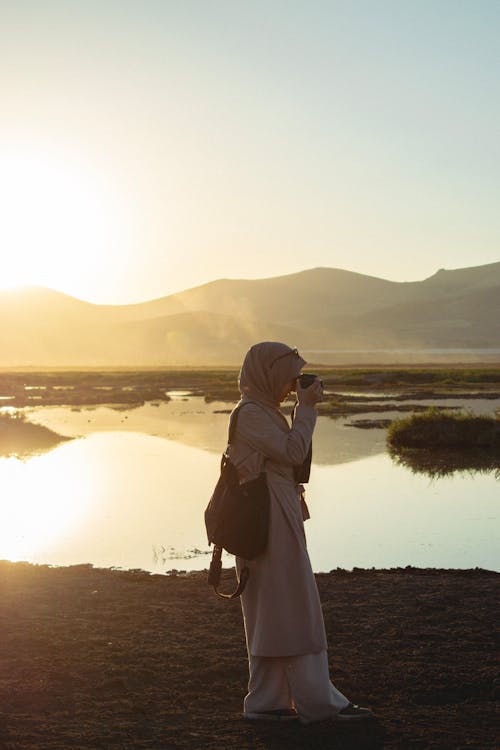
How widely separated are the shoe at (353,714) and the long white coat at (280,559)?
1.45 feet

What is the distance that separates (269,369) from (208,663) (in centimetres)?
275

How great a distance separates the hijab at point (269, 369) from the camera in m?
5.97

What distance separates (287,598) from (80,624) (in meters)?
3.44

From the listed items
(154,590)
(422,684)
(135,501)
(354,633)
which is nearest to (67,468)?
(135,501)

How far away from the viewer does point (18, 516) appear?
16.5 metres

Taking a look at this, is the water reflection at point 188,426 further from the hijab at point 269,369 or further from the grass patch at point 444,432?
the hijab at point 269,369

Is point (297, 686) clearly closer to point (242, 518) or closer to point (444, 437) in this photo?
point (242, 518)

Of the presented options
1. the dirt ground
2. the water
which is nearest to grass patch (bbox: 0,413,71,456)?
the water

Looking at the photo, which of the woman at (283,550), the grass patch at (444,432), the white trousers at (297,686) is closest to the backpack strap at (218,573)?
the woman at (283,550)

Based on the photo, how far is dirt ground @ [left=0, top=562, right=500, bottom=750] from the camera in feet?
19.7

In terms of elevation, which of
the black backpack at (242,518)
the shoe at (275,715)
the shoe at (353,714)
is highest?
the black backpack at (242,518)

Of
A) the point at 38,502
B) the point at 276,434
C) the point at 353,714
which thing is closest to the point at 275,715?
the point at 353,714

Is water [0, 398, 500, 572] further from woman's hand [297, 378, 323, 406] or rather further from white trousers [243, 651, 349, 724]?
woman's hand [297, 378, 323, 406]

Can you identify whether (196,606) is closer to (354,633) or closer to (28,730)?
(354,633)
